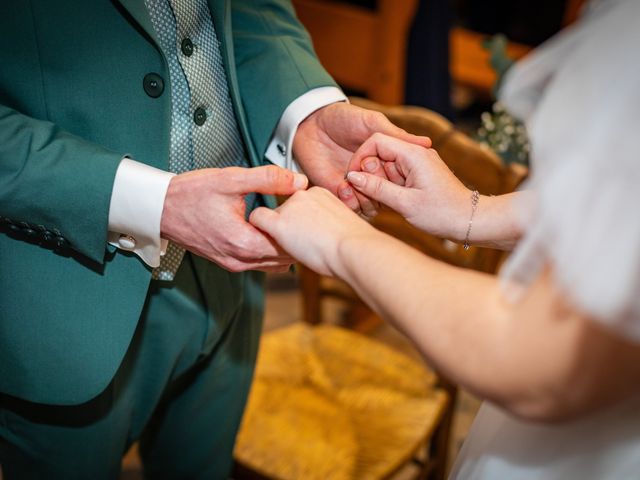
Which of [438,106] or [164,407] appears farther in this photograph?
[438,106]

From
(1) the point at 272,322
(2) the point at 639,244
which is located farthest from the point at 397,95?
(2) the point at 639,244

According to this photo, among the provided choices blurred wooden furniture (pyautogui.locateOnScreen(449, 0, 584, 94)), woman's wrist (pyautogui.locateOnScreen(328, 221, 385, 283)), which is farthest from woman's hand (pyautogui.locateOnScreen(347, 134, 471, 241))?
blurred wooden furniture (pyautogui.locateOnScreen(449, 0, 584, 94))

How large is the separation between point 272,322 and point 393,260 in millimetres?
1933

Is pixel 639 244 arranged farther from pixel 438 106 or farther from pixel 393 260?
pixel 438 106

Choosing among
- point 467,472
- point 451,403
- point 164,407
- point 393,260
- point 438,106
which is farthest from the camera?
point 438,106

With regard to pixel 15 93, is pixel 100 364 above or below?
below

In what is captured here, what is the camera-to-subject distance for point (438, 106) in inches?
89.1

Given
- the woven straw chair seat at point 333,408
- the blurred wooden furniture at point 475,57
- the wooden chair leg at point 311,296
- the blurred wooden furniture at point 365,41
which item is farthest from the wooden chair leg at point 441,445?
the blurred wooden furniture at point 475,57

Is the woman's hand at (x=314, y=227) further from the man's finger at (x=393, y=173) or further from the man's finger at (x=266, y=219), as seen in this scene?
the man's finger at (x=393, y=173)

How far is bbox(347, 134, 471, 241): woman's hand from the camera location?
0.97 metres

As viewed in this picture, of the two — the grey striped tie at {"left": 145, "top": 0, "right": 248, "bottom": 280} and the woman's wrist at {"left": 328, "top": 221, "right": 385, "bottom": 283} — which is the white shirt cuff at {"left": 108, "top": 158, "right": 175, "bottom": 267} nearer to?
the grey striped tie at {"left": 145, "top": 0, "right": 248, "bottom": 280}

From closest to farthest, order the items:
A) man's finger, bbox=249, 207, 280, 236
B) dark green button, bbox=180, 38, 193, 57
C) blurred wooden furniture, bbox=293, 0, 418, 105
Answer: man's finger, bbox=249, 207, 280, 236, dark green button, bbox=180, 38, 193, 57, blurred wooden furniture, bbox=293, 0, 418, 105

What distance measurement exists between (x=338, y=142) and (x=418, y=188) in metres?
0.18

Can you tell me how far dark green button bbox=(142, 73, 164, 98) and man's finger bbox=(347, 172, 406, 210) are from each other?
0.31 m
